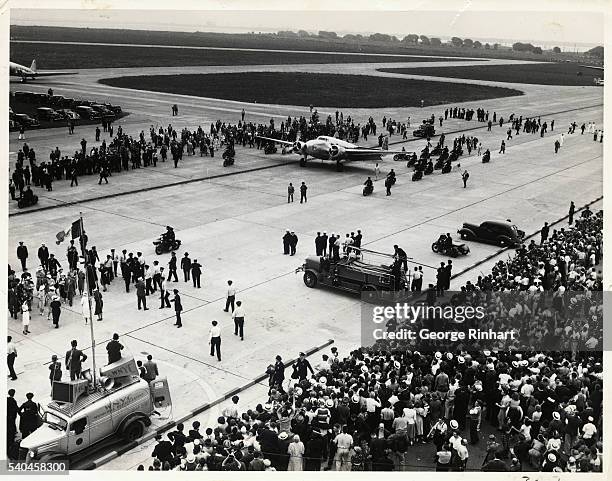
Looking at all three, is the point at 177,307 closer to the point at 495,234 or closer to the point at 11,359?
the point at 11,359

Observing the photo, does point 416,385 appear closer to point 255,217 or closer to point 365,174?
point 255,217

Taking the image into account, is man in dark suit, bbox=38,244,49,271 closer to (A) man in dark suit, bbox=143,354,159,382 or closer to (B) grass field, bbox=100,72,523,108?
(A) man in dark suit, bbox=143,354,159,382

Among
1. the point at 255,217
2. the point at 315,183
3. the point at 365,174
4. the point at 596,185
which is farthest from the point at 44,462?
the point at 596,185

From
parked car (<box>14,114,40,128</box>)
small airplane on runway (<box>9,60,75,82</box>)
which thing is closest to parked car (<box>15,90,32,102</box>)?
small airplane on runway (<box>9,60,75,82</box>)

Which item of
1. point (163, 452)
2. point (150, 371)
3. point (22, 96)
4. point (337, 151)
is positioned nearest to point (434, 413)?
point (163, 452)

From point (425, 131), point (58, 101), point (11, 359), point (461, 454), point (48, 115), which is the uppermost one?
point (58, 101)

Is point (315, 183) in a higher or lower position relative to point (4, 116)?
lower

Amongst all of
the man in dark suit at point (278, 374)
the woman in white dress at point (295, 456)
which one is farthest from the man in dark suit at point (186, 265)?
the woman in white dress at point (295, 456)
